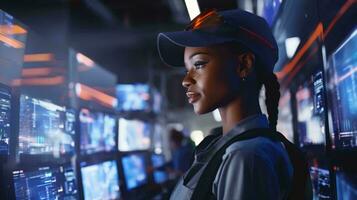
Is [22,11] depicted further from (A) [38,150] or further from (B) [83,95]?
(A) [38,150]

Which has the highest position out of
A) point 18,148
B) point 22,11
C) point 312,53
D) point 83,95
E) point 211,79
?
point 22,11

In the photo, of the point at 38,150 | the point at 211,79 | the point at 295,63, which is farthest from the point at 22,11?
the point at 211,79

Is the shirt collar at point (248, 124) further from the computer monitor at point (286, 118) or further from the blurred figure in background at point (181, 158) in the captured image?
the blurred figure in background at point (181, 158)

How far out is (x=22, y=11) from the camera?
5.30 m

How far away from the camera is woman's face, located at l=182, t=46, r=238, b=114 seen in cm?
125

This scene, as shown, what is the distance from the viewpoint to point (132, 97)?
9.10 meters

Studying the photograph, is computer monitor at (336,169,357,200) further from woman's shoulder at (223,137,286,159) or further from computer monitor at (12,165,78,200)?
computer monitor at (12,165,78,200)

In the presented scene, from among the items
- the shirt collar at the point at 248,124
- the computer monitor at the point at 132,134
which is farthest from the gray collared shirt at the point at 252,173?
the computer monitor at the point at 132,134

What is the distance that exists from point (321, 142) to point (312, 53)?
0.41 m

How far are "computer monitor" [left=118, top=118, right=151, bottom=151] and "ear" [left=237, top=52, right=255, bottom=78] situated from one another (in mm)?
3142

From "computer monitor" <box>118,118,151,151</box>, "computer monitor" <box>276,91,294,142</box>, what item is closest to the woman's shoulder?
"computer monitor" <box>276,91,294,142</box>

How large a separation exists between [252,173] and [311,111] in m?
0.94

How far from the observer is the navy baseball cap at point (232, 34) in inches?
47.6

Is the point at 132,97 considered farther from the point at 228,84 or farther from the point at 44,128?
the point at 228,84
